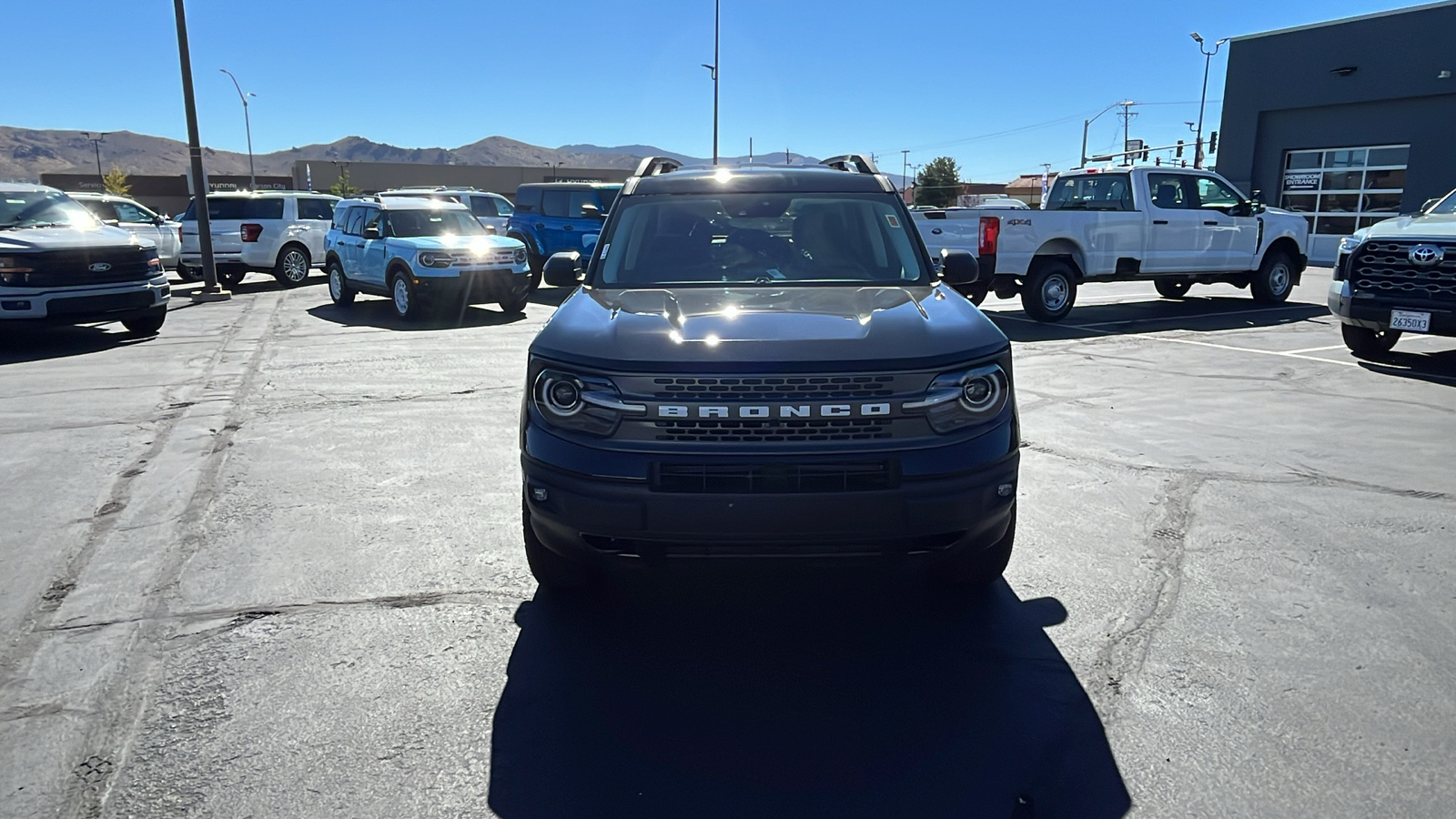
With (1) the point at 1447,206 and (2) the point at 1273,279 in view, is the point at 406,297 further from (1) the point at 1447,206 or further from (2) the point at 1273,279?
(2) the point at 1273,279

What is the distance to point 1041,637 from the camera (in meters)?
3.73

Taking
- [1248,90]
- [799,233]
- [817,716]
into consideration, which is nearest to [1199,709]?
[817,716]

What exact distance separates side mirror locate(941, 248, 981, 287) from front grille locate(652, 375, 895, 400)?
1.73 metres

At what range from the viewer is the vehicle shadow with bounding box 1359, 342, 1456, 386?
361 inches

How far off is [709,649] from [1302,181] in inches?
1206

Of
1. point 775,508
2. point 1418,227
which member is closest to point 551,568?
point 775,508

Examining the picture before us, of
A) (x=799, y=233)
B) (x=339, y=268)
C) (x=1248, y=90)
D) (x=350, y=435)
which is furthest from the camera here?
(x=1248, y=90)

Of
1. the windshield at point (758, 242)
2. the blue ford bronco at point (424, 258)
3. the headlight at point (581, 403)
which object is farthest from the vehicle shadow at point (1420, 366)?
the blue ford bronco at point (424, 258)

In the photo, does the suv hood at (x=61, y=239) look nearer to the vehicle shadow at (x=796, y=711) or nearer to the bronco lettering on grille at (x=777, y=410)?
the vehicle shadow at (x=796, y=711)

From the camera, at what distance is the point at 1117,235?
13812mm

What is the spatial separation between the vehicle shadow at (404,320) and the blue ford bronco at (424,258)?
0.78 feet

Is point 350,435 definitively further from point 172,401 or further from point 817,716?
point 817,716

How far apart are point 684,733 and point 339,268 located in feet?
47.7

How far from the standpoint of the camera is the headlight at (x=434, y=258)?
13.9 meters
